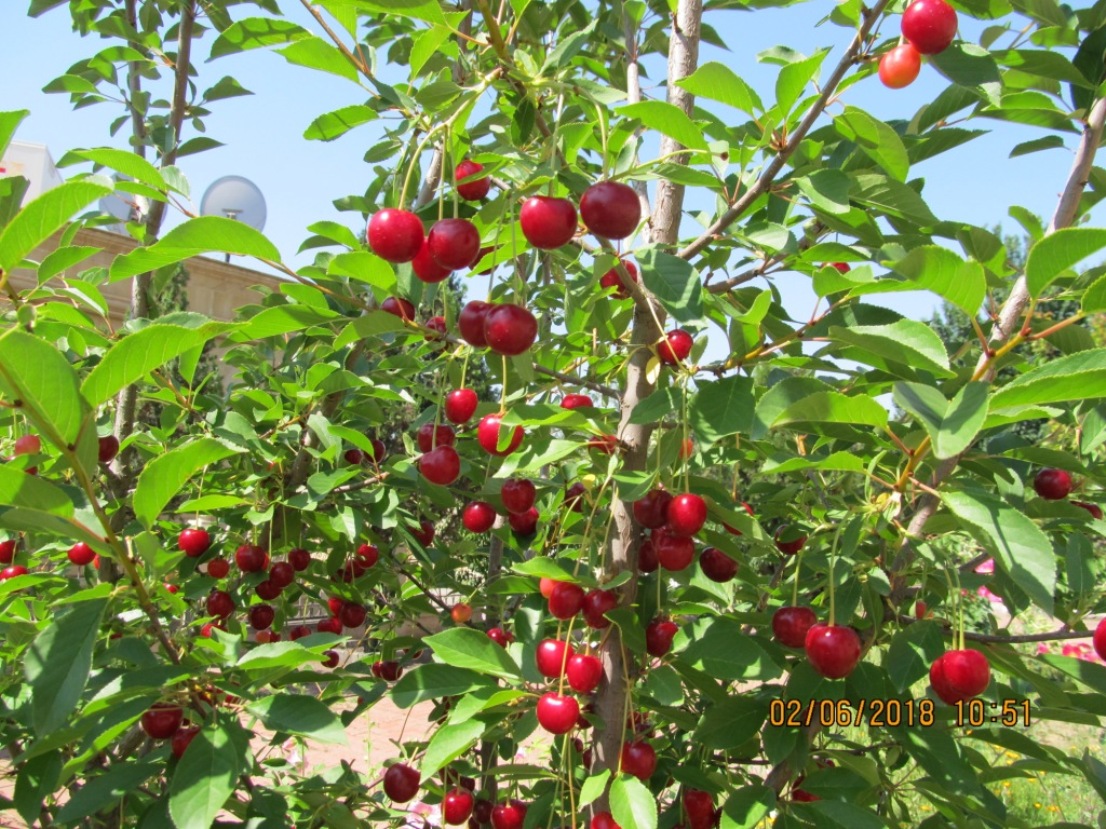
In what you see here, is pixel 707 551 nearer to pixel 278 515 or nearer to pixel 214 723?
pixel 214 723

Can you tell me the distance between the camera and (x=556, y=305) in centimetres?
187

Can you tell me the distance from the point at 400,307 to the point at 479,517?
0.53 metres

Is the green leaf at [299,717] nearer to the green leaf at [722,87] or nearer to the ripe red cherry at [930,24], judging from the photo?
the green leaf at [722,87]

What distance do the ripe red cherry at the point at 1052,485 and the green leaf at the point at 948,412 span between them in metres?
0.67

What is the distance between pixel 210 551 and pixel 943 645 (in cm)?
161

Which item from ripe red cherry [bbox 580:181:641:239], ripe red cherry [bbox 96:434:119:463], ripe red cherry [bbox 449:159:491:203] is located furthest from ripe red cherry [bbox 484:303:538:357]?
ripe red cherry [bbox 96:434:119:463]

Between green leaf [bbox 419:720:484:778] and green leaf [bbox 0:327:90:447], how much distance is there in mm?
655

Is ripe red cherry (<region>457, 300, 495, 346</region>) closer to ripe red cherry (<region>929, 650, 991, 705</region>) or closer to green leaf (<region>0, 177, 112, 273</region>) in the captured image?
green leaf (<region>0, 177, 112, 273</region>)

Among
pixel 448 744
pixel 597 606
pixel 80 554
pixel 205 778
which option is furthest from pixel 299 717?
pixel 80 554

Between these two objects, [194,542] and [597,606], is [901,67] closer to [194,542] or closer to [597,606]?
[597,606]

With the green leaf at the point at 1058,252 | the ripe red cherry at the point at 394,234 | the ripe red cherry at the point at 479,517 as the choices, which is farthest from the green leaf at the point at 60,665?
the green leaf at the point at 1058,252

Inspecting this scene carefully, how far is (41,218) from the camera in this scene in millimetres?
980

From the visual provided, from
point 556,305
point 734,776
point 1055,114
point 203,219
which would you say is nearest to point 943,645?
point 734,776

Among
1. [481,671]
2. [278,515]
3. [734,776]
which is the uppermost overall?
[278,515]
